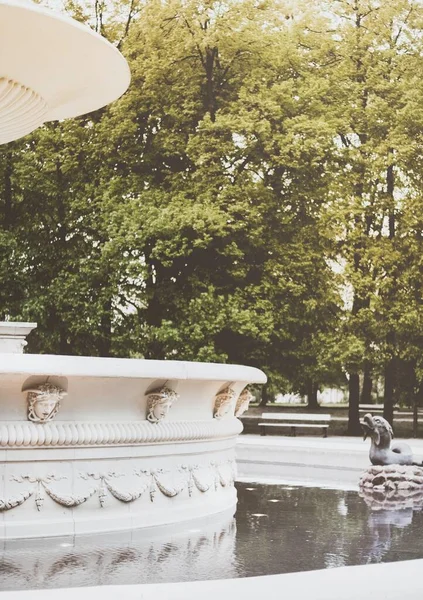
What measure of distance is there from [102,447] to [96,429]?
0.15m

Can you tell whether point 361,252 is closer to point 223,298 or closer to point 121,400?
point 223,298

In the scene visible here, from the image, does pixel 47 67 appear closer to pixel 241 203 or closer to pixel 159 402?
pixel 159 402

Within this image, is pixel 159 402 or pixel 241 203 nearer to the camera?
pixel 159 402

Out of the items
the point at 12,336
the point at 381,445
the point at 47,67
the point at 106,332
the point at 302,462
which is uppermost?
the point at 47,67

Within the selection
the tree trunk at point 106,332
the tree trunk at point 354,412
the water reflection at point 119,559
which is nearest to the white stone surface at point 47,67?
the water reflection at point 119,559

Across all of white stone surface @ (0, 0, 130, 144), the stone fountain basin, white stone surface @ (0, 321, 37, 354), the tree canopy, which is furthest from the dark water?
the tree canopy

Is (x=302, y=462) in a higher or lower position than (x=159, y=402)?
lower

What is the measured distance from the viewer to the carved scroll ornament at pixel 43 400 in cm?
555

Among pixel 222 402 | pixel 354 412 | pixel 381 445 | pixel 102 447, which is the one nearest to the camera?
pixel 102 447

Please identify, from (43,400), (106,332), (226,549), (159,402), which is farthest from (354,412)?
(43,400)

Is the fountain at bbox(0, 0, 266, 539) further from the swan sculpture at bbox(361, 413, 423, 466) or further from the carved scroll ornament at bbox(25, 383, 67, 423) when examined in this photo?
the swan sculpture at bbox(361, 413, 423, 466)

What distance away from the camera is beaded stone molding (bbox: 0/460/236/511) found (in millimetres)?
5676

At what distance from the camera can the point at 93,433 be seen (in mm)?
5816

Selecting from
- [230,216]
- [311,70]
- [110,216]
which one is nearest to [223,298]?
[230,216]
